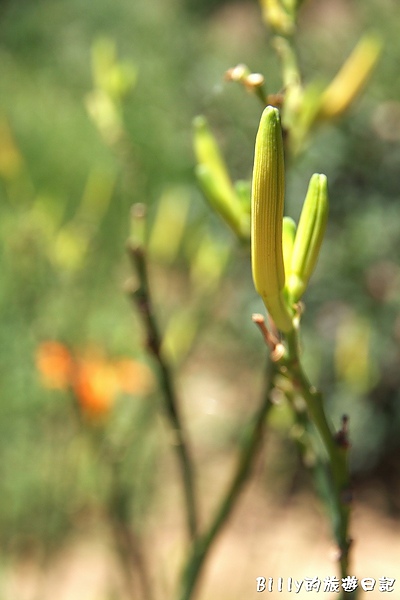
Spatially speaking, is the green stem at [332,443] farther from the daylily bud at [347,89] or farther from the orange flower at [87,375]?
the orange flower at [87,375]

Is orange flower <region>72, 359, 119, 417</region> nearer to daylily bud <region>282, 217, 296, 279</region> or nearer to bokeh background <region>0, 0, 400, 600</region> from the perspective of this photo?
bokeh background <region>0, 0, 400, 600</region>

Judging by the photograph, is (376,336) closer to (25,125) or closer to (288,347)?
(288,347)

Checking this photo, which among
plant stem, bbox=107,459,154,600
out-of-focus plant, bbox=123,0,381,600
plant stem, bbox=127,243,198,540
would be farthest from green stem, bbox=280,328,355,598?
plant stem, bbox=107,459,154,600

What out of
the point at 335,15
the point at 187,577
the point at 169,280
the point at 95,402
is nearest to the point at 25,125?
the point at 169,280

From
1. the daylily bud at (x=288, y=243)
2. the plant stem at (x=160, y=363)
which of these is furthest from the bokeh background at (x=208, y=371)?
the daylily bud at (x=288, y=243)

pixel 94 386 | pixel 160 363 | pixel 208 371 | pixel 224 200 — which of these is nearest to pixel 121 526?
pixel 94 386

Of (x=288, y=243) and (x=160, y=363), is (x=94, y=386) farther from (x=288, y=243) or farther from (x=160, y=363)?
(x=288, y=243)
